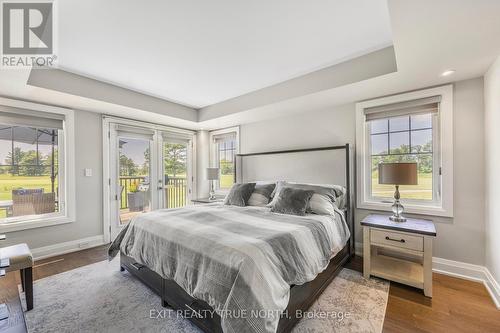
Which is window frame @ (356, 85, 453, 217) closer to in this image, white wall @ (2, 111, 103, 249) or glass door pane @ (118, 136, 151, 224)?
glass door pane @ (118, 136, 151, 224)

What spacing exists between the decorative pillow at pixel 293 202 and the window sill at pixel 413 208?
1.00 m

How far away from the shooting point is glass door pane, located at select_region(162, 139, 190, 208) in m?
4.71


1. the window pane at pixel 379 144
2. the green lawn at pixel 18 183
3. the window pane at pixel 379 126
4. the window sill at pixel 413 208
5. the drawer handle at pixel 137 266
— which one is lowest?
the drawer handle at pixel 137 266

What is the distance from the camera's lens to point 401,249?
7.40 feet

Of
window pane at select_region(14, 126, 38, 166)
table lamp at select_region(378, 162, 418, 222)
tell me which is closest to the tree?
window pane at select_region(14, 126, 38, 166)

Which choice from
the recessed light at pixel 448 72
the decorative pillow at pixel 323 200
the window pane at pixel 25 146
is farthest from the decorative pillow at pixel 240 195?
the window pane at pixel 25 146

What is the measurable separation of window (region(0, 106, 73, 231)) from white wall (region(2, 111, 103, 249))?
6.4 inches

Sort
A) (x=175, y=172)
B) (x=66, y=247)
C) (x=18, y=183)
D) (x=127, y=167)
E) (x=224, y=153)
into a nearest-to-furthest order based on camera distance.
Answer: (x=18, y=183), (x=66, y=247), (x=127, y=167), (x=175, y=172), (x=224, y=153)

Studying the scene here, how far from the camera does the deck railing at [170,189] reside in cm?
408

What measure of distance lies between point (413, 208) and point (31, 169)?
213 inches

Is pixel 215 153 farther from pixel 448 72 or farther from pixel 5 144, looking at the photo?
pixel 448 72

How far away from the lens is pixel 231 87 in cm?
343

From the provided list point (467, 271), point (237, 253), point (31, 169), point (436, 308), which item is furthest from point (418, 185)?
point (31, 169)

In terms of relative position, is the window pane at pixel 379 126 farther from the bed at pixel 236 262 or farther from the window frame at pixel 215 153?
the window frame at pixel 215 153
